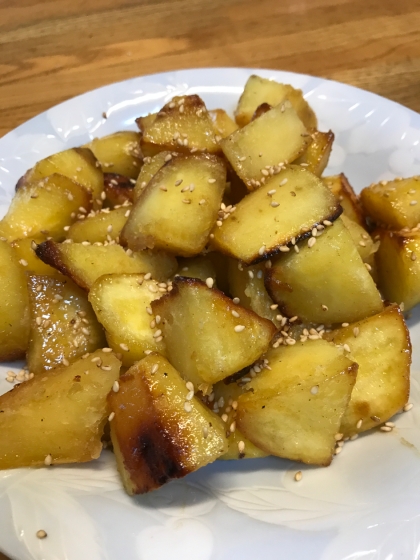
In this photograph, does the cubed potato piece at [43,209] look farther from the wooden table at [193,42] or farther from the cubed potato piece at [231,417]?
the wooden table at [193,42]

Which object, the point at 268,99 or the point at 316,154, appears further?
the point at 268,99

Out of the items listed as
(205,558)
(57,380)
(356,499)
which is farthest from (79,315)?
(356,499)

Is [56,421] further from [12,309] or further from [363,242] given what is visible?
[363,242]

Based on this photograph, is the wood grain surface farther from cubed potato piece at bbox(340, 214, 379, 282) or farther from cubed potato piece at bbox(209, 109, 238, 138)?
cubed potato piece at bbox(340, 214, 379, 282)

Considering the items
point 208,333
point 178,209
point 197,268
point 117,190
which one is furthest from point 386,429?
point 117,190

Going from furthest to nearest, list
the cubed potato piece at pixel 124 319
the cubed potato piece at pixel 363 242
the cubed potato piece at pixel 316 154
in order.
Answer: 1. the cubed potato piece at pixel 316 154
2. the cubed potato piece at pixel 363 242
3. the cubed potato piece at pixel 124 319

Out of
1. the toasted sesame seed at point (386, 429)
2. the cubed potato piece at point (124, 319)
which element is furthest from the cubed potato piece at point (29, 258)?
the toasted sesame seed at point (386, 429)
